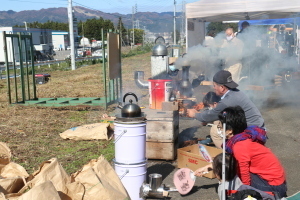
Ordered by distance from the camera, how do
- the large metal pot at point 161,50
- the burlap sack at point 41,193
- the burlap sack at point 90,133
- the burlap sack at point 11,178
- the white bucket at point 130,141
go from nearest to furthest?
1. the burlap sack at point 41,193
2. the burlap sack at point 11,178
3. the white bucket at point 130,141
4. the burlap sack at point 90,133
5. the large metal pot at point 161,50

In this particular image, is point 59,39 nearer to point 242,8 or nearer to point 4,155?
point 242,8

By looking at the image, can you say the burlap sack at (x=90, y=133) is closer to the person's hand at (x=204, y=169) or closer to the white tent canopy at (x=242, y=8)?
the person's hand at (x=204, y=169)

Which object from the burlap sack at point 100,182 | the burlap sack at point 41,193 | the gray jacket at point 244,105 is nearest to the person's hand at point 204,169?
the gray jacket at point 244,105

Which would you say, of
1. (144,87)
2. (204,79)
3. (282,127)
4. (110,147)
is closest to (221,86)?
(110,147)

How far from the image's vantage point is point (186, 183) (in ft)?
13.8

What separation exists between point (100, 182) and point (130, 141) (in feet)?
2.71

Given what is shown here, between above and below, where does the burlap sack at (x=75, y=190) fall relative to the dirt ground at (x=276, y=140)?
above

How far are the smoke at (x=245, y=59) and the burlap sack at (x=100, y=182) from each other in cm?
752

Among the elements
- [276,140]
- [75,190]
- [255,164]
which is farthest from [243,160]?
[276,140]

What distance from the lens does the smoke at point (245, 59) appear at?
34.8ft

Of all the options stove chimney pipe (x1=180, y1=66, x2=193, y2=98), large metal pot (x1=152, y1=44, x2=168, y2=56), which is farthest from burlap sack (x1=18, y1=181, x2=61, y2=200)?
large metal pot (x1=152, y1=44, x2=168, y2=56)

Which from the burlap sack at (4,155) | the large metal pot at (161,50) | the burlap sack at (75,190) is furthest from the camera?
the large metal pot at (161,50)

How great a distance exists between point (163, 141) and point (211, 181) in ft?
3.10

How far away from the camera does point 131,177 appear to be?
413 centimetres
